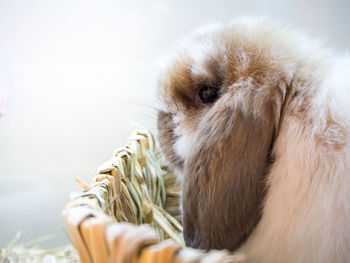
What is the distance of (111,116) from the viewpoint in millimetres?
1425

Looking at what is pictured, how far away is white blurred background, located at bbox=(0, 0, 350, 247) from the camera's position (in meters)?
1.28

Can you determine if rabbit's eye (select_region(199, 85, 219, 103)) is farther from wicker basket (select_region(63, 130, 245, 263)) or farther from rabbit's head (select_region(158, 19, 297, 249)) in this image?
wicker basket (select_region(63, 130, 245, 263))

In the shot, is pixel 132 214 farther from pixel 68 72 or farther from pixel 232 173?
pixel 68 72

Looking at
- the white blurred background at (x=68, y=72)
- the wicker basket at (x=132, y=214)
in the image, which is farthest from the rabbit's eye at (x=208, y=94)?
the white blurred background at (x=68, y=72)

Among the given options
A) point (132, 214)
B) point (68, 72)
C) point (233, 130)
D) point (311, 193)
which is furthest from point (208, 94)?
point (68, 72)

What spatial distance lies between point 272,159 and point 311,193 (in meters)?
0.09

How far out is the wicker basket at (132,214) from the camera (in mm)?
389

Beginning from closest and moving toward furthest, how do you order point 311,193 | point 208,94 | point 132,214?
point 311,193 → point 208,94 → point 132,214

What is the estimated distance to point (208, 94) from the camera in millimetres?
725

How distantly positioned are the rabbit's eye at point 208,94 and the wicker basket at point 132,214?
27 cm

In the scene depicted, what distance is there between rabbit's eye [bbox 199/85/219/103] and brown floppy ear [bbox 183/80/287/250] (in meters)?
0.10

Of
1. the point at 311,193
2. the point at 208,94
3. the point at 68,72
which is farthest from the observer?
the point at 68,72

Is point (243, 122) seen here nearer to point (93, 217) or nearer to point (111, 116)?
point (93, 217)

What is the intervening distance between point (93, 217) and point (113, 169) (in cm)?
35
